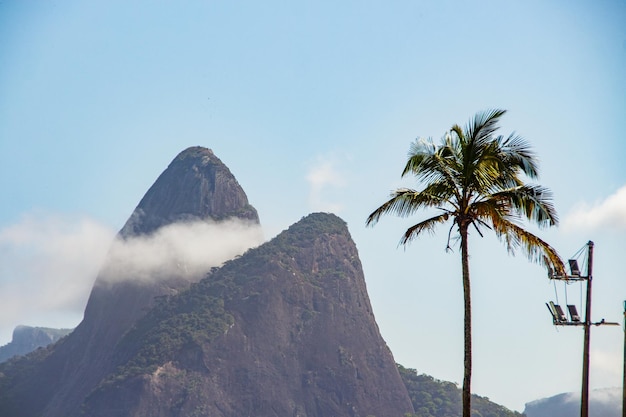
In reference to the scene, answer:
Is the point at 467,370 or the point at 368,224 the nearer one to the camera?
the point at 467,370

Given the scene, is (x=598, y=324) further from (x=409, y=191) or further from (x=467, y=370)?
(x=409, y=191)

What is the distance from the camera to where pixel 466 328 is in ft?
86.4

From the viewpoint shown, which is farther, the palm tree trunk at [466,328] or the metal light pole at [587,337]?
the metal light pole at [587,337]

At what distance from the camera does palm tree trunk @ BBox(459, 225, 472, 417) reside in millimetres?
25969

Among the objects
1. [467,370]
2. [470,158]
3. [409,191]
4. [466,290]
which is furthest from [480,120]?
[467,370]

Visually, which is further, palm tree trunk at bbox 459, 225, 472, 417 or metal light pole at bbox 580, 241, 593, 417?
metal light pole at bbox 580, 241, 593, 417

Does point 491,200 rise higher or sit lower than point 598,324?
higher

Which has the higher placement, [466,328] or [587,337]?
[587,337]

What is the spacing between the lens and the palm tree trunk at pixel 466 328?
2597 centimetres

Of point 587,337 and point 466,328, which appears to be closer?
point 466,328

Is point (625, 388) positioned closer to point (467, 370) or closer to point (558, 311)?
point (558, 311)

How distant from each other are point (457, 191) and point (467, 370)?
510 centimetres

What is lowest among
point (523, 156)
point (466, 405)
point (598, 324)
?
point (466, 405)

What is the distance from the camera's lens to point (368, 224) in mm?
28281
